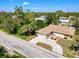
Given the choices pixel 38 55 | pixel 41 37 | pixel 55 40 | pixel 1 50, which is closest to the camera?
pixel 1 50

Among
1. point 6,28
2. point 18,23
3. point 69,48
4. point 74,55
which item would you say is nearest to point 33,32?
point 18,23

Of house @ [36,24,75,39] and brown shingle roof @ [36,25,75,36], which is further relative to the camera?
brown shingle roof @ [36,25,75,36]

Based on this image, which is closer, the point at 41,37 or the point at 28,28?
the point at 41,37

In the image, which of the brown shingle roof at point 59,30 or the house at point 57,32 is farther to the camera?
the brown shingle roof at point 59,30

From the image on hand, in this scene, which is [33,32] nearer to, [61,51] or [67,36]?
[67,36]

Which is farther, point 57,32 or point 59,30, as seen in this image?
point 59,30

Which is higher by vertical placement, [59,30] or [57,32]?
[59,30]

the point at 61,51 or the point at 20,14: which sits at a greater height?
the point at 20,14

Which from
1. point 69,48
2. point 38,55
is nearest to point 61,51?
point 69,48

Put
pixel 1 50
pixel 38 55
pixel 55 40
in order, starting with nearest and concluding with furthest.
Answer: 1. pixel 1 50
2. pixel 38 55
3. pixel 55 40

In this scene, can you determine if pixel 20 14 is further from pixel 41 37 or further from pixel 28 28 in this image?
pixel 41 37
